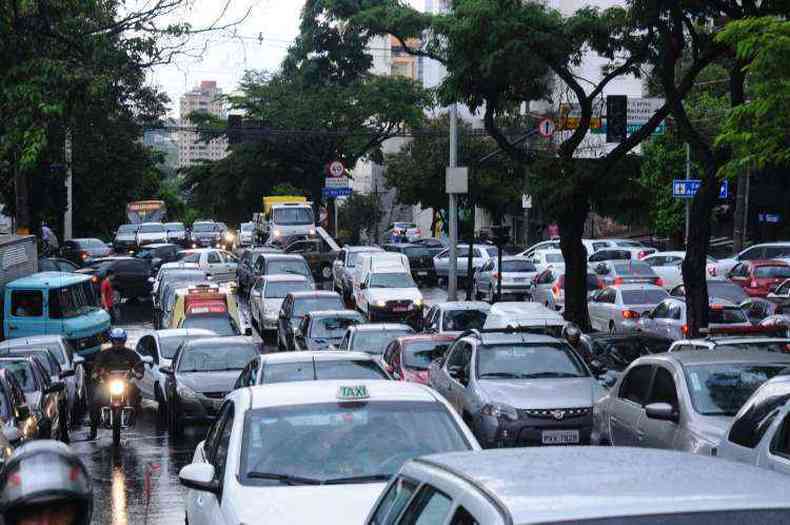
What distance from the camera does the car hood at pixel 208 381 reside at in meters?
20.6

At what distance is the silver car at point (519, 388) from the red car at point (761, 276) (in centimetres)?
2211

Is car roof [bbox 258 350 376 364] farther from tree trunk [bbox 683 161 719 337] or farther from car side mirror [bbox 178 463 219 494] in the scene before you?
tree trunk [bbox 683 161 719 337]

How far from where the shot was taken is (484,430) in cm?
1606

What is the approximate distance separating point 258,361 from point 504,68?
16811 mm

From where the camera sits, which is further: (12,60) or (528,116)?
(528,116)

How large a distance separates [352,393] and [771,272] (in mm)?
32442

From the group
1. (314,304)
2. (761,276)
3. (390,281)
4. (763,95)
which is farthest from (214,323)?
(761,276)

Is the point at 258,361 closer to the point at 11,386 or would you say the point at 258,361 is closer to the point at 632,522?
the point at 11,386

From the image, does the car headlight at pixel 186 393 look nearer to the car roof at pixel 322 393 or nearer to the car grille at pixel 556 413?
the car grille at pixel 556 413

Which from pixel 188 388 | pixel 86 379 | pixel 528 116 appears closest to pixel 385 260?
pixel 86 379

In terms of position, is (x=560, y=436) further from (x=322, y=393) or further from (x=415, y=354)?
(x=322, y=393)

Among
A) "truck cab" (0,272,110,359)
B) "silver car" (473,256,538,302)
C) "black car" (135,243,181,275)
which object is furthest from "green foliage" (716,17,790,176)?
"black car" (135,243,181,275)

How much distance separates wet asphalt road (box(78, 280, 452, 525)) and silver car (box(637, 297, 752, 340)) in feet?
37.4

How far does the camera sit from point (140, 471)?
1736 centimetres
